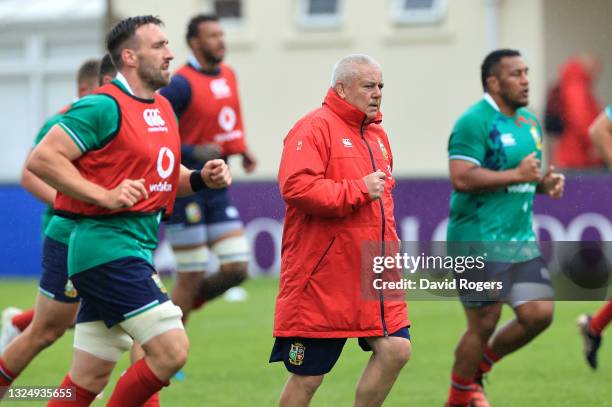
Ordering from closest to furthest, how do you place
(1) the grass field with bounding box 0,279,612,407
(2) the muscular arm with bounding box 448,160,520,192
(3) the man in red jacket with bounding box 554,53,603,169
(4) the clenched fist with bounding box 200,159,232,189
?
(4) the clenched fist with bounding box 200,159,232,189, (2) the muscular arm with bounding box 448,160,520,192, (1) the grass field with bounding box 0,279,612,407, (3) the man in red jacket with bounding box 554,53,603,169

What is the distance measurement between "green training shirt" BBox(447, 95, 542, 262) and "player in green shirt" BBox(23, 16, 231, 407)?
7.83 ft

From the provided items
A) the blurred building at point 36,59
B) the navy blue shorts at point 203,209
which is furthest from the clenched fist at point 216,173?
the blurred building at point 36,59

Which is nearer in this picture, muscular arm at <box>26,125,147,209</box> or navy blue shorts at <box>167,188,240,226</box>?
muscular arm at <box>26,125,147,209</box>

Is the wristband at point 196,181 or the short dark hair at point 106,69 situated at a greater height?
the short dark hair at point 106,69

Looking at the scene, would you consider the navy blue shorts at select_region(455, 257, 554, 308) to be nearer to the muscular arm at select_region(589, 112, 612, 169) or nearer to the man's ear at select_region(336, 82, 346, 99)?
the man's ear at select_region(336, 82, 346, 99)

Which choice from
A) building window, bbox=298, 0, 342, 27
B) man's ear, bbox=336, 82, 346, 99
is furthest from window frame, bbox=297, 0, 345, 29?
man's ear, bbox=336, 82, 346, 99

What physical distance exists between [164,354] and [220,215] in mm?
4624

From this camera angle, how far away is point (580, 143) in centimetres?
2108

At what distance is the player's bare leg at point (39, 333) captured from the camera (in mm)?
8820

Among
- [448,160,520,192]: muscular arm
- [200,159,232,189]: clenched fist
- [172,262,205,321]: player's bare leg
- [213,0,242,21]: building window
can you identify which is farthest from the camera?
[213,0,242,21]: building window

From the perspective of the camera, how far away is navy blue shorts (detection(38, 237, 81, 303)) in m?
8.70

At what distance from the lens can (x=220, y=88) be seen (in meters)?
11.7

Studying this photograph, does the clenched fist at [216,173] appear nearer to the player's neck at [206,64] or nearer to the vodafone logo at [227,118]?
the vodafone logo at [227,118]

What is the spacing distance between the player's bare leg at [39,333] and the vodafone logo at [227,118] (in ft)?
10.6
